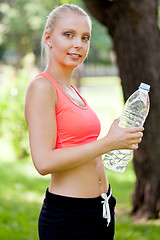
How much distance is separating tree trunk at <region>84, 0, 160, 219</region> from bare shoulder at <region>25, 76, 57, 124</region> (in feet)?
8.37

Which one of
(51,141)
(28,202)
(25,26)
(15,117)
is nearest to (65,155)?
(51,141)

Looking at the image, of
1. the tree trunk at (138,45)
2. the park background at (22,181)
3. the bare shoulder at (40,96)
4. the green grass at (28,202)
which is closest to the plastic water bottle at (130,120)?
the bare shoulder at (40,96)

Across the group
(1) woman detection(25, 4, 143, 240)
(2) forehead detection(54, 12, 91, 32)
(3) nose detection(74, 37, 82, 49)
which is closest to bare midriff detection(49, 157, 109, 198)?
(1) woman detection(25, 4, 143, 240)

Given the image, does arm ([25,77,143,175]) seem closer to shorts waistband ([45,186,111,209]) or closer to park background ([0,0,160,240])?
shorts waistband ([45,186,111,209])

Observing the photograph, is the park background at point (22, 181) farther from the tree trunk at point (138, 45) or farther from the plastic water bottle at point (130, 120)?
the plastic water bottle at point (130, 120)

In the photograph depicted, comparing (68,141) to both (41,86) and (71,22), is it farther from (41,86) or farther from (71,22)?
(71,22)

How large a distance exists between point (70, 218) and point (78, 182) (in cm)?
19

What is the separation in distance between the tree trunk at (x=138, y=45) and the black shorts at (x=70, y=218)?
2.51 meters

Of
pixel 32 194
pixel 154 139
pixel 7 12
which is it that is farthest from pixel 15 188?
pixel 7 12

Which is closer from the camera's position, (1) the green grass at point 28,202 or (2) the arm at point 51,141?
(2) the arm at point 51,141

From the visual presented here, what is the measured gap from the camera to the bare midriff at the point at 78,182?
2.04 metres

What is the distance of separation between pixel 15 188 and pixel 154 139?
2860mm

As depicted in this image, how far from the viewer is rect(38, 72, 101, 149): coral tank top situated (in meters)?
1.96

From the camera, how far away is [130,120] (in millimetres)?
2311
